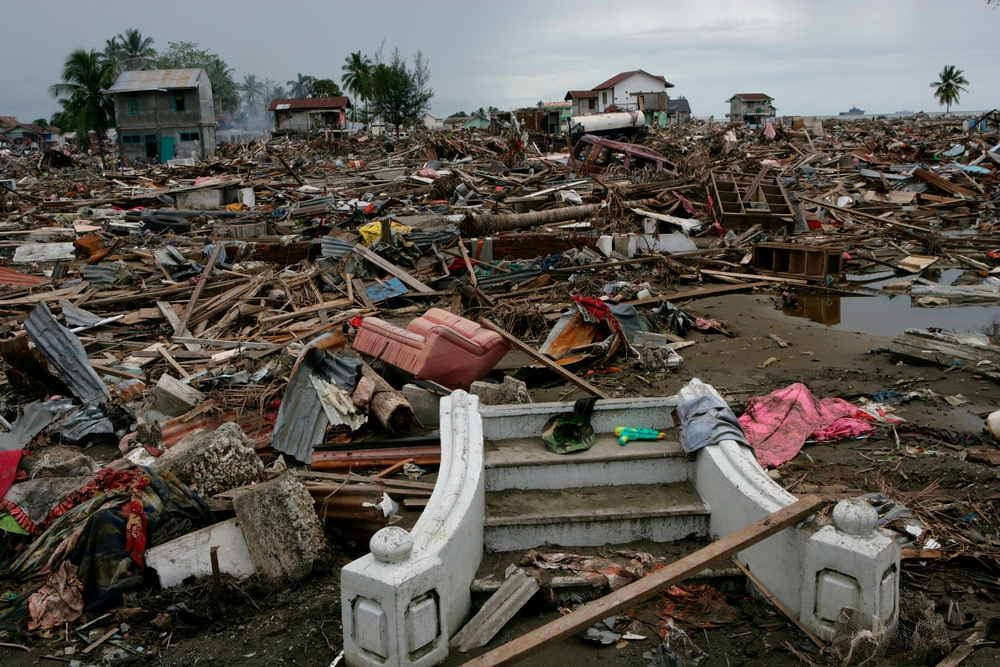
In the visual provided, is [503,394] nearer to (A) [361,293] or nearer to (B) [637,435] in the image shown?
(B) [637,435]

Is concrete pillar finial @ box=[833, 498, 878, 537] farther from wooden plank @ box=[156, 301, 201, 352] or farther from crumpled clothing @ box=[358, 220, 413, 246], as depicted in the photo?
crumpled clothing @ box=[358, 220, 413, 246]

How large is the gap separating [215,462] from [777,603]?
4.07m

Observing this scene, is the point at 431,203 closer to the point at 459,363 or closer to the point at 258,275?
the point at 258,275

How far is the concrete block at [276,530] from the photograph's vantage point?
448 cm

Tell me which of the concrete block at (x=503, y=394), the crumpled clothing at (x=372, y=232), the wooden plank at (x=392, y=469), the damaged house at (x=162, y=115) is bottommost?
the wooden plank at (x=392, y=469)

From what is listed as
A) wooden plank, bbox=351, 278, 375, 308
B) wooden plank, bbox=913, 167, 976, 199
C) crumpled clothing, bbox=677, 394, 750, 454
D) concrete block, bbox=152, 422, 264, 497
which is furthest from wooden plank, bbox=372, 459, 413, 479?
wooden plank, bbox=913, 167, 976, 199

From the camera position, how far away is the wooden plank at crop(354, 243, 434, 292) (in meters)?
12.2

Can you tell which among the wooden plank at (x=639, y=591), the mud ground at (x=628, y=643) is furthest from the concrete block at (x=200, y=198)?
the wooden plank at (x=639, y=591)

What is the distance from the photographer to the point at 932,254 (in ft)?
46.9

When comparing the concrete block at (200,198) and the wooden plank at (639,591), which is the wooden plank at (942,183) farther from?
the concrete block at (200,198)

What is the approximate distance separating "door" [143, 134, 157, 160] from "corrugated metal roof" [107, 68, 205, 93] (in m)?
2.58

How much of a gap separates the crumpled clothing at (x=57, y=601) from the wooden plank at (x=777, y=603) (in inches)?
154

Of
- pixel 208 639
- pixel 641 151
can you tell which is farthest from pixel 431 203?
pixel 208 639

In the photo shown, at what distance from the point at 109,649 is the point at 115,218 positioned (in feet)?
58.5
